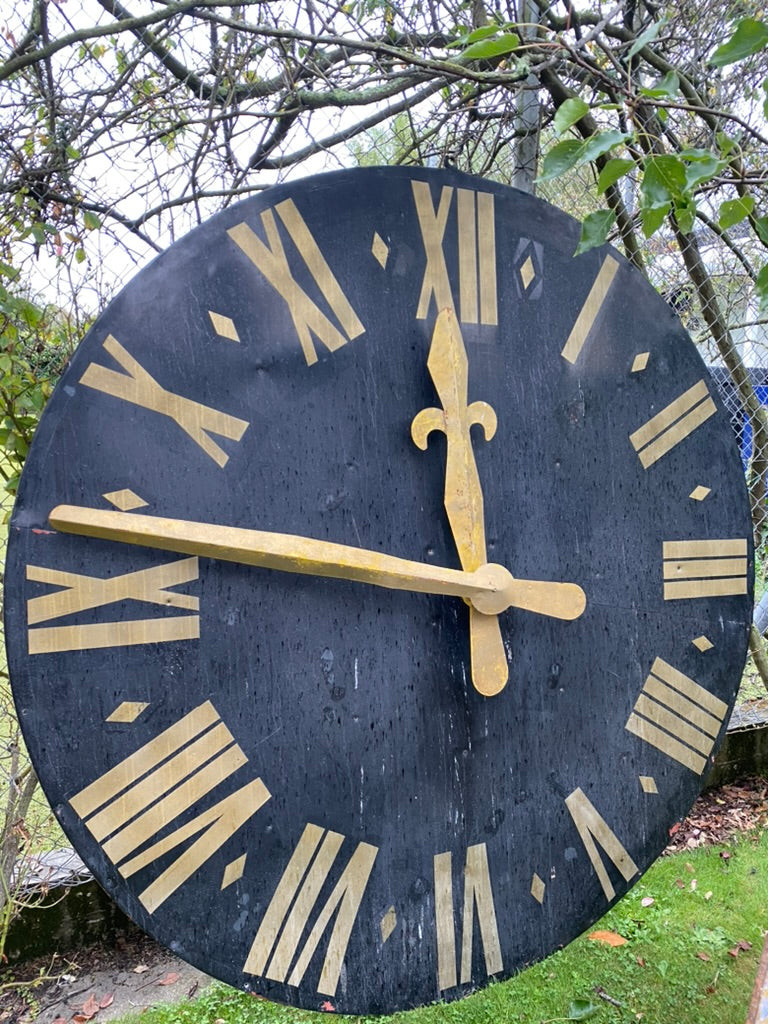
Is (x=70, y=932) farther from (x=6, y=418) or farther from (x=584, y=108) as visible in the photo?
(x=584, y=108)

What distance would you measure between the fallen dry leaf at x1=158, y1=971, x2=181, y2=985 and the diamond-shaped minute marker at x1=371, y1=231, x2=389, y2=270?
187 cm

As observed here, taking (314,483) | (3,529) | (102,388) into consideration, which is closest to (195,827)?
(314,483)

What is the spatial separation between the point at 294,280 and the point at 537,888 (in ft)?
3.57

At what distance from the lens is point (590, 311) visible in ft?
4.39

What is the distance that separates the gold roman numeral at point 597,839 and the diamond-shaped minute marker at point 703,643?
35 centimetres

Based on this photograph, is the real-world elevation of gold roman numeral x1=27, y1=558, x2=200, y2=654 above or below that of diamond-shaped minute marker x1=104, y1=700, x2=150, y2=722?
above

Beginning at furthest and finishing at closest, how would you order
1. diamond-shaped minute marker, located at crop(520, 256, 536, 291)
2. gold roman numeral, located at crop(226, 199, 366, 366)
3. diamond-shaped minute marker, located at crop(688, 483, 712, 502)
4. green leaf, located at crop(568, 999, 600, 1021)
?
green leaf, located at crop(568, 999, 600, 1021) → diamond-shaped minute marker, located at crop(688, 483, 712, 502) → diamond-shaped minute marker, located at crop(520, 256, 536, 291) → gold roman numeral, located at crop(226, 199, 366, 366)

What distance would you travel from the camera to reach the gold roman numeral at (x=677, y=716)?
4.51 ft

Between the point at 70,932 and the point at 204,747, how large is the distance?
1.33 metres

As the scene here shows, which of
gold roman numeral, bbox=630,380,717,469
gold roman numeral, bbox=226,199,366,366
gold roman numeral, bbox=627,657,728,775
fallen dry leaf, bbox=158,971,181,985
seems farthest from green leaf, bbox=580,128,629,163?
fallen dry leaf, bbox=158,971,181,985

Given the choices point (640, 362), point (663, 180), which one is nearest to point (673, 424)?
point (640, 362)

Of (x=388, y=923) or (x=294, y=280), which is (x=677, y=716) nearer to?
(x=388, y=923)

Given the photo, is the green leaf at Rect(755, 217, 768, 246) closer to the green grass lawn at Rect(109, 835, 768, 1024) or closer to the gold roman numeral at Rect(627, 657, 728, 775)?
the gold roman numeral at Rect(627, 657, 728, 775)

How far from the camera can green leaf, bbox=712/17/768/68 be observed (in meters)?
0.91
